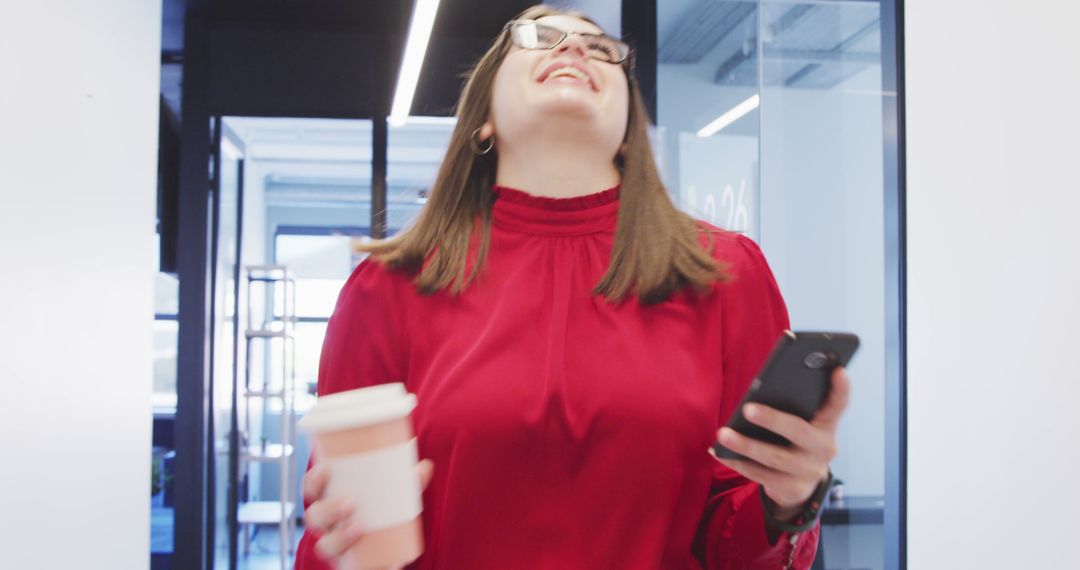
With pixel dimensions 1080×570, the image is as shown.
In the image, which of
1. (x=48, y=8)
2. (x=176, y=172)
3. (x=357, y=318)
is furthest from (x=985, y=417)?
(x=176, y=172)

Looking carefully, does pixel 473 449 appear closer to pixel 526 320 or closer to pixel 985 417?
pixel 526 320

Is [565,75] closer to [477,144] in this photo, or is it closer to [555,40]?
[555,40]

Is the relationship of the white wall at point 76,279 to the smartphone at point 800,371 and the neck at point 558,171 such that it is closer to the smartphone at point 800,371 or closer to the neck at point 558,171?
the neck at point 558,171

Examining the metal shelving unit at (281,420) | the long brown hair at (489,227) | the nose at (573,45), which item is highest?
the nose at (573,45)

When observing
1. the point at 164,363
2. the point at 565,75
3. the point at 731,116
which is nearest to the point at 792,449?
the point at 565,75

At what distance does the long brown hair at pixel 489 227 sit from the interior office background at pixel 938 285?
0.81 meters

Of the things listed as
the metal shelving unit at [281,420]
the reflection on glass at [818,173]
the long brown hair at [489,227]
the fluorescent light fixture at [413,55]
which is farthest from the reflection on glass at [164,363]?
the long brown hair at [489,227]

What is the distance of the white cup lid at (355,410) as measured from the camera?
79 cm

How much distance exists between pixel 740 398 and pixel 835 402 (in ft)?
1.01

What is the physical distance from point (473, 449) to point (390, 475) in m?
0.21

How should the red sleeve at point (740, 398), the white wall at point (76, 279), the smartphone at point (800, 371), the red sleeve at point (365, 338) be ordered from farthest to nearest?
the white wall at point (76, 279) < the red sleeve at point (365, 338) < the red sleeve at point (740, 398) < the smartphone at point (800, 371)

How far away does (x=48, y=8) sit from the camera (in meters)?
2.01

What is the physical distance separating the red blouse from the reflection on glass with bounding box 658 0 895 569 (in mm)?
1471

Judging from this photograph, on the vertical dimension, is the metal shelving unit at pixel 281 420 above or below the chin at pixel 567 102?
below
